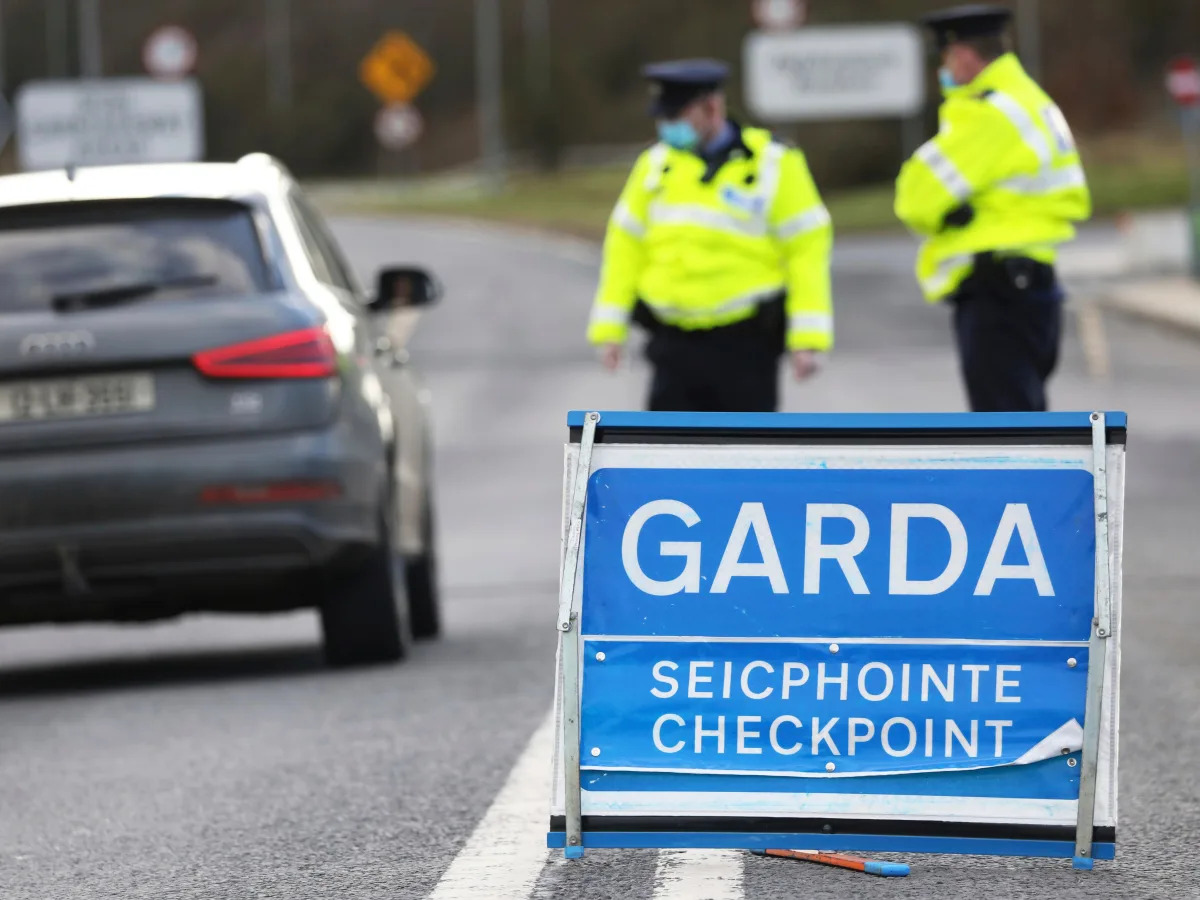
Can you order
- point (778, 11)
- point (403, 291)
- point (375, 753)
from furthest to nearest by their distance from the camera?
point (778, 11)
point (403, 291)
point (375, 753)

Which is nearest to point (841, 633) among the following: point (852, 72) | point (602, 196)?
point (852, 72)

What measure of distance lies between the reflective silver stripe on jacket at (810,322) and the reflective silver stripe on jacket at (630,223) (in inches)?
21.3

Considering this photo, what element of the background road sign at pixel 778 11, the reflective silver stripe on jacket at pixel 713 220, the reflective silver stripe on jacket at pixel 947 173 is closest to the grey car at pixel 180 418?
the reflective silver stripe on jacket at pixel 713 220

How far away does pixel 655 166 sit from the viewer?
8.60 m

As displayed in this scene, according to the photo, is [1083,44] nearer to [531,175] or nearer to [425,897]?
[531,175]

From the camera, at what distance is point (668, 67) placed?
28.3 feet

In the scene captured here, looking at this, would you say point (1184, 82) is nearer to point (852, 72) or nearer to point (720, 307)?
point (852, 72)

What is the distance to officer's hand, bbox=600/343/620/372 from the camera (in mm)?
8570

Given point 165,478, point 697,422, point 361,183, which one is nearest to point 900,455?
point 697,422

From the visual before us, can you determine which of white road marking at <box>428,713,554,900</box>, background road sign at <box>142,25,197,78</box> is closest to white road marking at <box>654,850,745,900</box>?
white road marking at <box>428,713,554,900</box>

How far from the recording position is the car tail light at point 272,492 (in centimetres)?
823

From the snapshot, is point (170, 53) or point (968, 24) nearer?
point (968, 24)

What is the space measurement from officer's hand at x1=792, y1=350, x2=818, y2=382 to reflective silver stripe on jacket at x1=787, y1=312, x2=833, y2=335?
8 centimetres

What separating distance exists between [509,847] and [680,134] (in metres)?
3.45
